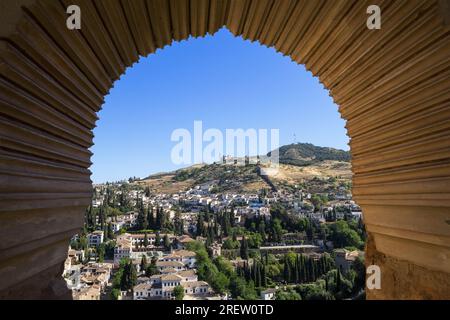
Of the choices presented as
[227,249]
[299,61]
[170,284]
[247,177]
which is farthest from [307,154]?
[299,61]

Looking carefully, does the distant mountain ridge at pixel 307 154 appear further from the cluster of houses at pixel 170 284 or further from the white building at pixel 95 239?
the cluster of houses at pixel 170 284

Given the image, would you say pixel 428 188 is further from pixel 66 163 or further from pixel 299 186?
pixel 299 186

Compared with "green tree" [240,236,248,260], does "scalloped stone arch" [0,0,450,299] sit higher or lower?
higher

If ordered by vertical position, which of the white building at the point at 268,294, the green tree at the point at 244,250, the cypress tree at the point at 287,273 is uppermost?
the green tree at the point at 244,250

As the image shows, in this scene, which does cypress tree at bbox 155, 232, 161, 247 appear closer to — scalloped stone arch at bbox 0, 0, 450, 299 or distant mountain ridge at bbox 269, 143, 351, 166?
scalloped stone arch at bbox 0, 0, 450, 299

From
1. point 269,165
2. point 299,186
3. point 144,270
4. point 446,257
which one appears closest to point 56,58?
point 446,257

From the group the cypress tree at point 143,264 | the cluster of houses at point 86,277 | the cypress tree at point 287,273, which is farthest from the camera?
the cypress tree at point 143,264

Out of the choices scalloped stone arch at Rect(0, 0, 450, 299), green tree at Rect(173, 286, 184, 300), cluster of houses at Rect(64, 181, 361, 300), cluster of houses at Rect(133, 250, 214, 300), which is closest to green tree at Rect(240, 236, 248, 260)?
cluster of houses at Rect(64, 181, 361, 300)

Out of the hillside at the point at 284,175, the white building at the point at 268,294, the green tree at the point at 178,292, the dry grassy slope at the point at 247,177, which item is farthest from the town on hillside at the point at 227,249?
the dry grassy slope at the point at 247,177
